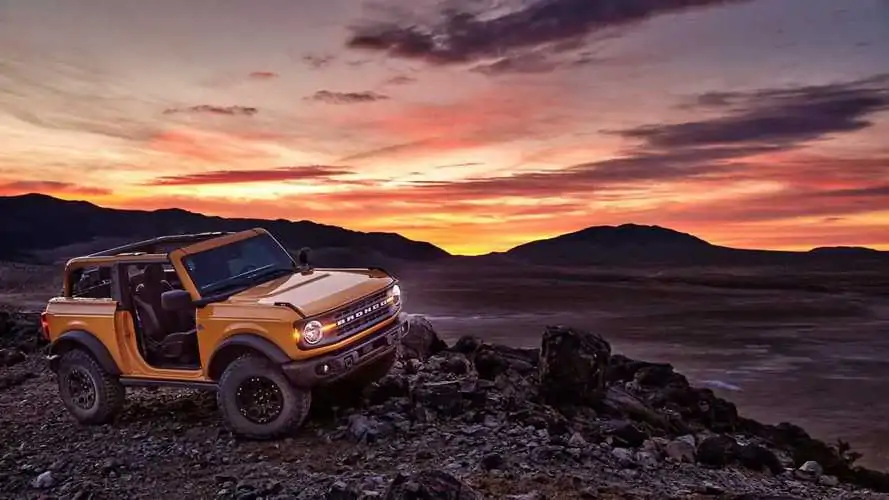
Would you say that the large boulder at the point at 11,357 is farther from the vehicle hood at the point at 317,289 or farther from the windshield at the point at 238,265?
the vehicle hood at the point at 317,289

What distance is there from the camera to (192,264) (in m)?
10.8

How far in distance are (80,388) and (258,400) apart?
373 centimetres

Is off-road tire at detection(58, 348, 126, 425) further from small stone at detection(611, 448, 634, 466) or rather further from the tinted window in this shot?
small stone at detection(611, 448, 634, 466)

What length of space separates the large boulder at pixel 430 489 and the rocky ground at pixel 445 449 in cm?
1

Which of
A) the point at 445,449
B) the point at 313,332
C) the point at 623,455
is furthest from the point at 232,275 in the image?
the point at 623,455

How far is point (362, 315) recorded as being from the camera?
10508 mm

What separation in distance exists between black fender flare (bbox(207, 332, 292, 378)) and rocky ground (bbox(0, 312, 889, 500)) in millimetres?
1158

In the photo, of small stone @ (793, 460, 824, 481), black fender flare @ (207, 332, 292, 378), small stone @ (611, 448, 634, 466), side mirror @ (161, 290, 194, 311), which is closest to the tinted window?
side mirror @ (161, 290, 194, 311)

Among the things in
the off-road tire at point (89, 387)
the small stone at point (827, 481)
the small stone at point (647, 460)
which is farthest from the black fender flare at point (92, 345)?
the small stone at point (827, 481)

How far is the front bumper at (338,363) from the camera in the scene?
9641 mm

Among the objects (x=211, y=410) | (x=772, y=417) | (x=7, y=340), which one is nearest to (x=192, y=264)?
(x=211, y=410)

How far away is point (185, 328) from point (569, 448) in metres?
6.09

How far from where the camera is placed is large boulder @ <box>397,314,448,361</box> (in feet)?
50.8

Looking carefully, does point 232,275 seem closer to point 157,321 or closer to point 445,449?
point 157,321
